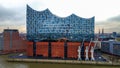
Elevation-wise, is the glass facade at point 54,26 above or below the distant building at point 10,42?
above

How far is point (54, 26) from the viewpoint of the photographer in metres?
33.0

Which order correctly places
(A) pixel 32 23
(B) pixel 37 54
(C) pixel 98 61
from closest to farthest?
(C) pixel 98 61 < (B) pixel 37 54 < (A) pixel 32 23

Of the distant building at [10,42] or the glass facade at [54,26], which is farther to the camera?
the distant building at [10,42]

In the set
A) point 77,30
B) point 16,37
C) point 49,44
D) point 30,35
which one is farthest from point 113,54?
point 16,37

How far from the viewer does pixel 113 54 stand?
1344 inches

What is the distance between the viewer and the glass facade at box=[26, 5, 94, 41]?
106 feet

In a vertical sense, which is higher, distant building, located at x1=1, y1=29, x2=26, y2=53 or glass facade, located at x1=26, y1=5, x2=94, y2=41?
glass facade, located at x1=26, y1=5, x2=94, y2=41

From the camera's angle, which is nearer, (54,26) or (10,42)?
(54,26)

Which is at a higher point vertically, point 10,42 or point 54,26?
point 54,26

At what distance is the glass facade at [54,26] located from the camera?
32.2m

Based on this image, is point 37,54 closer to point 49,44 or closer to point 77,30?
point 49,44

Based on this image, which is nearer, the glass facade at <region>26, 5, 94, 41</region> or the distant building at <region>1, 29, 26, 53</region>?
the glass facade at <region>26, 5, 94, 41</region>

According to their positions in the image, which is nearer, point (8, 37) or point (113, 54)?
point (113, 54)

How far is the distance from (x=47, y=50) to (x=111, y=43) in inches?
417
